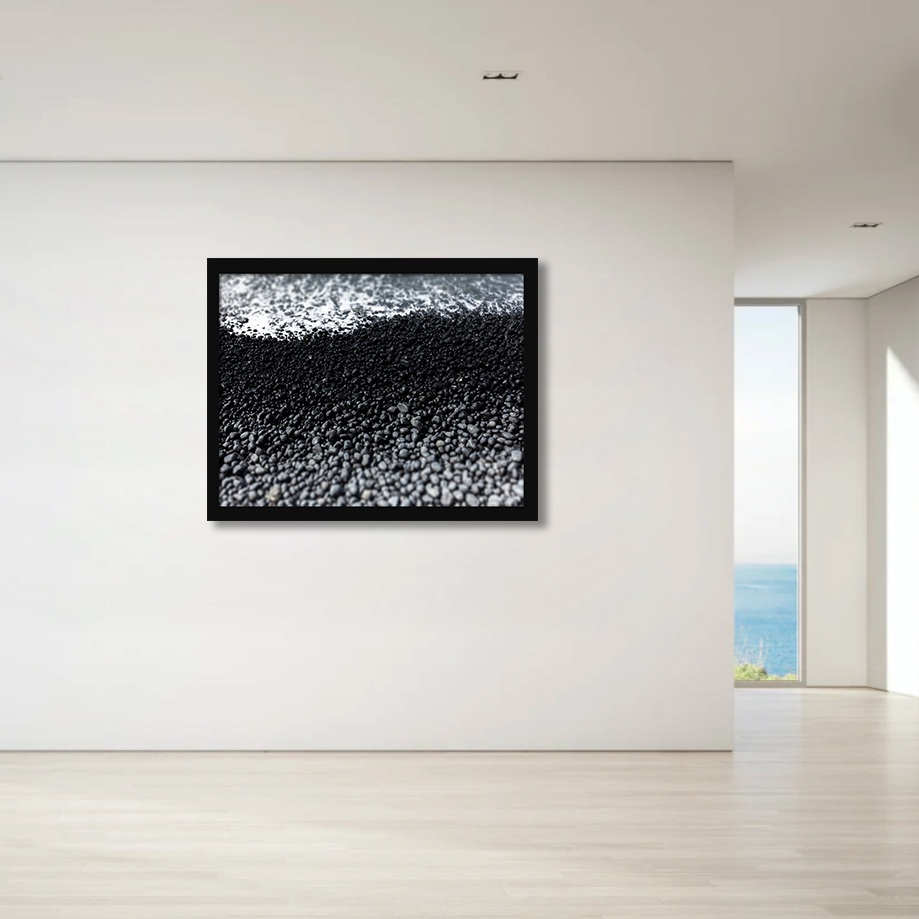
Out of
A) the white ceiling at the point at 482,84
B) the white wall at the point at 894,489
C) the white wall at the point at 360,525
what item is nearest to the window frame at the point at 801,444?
the white wall at the point at 894,489

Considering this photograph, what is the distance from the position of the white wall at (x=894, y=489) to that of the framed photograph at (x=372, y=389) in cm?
382

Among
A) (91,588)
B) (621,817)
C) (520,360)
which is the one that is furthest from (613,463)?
(91,588)

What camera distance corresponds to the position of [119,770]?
4.91 meters

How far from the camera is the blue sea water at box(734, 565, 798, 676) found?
837cm

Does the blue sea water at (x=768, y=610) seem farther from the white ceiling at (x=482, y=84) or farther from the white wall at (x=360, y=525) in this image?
the white ceiling at (x=482, y=84)

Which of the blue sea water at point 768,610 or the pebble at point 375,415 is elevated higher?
the pebble at point 375,415

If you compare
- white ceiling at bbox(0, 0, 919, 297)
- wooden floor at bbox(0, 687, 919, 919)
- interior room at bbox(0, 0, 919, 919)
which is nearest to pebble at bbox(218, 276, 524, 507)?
interior room at bbox(0, 0, 919, 919)

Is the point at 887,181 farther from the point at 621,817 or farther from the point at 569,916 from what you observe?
the point at 569,916

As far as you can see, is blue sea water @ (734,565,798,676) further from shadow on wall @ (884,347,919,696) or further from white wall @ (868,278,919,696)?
shadow on wall @ (884,347,919,696)

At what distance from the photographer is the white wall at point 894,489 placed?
7848mm

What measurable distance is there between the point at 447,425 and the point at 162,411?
139 cm

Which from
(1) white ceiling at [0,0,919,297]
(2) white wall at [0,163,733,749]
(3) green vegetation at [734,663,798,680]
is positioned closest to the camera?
(1) white ceiling at [0,0,919,297]

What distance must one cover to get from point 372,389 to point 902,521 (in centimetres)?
454

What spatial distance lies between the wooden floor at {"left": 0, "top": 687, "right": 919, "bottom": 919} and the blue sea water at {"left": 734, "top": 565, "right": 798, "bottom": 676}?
9.13ft
